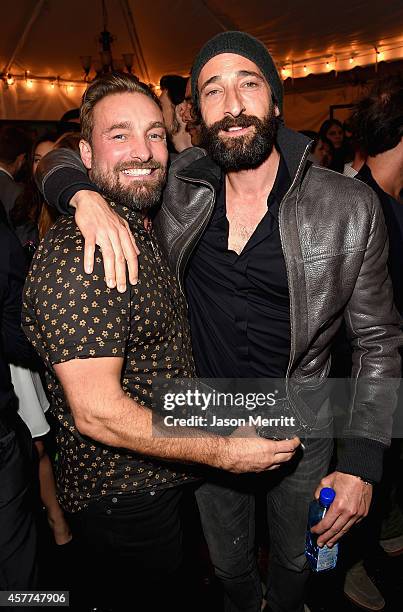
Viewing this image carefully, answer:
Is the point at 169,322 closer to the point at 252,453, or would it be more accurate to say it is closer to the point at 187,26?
the point at 252,453

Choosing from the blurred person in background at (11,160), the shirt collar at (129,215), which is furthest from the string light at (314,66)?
→ the shirt collar at (129,215)

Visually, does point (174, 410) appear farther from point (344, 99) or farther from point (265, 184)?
point (344, 99)

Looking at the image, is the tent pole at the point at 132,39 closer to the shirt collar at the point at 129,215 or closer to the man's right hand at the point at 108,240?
the shirt collar at the point at 129,215

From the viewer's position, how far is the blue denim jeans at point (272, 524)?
5.90ft

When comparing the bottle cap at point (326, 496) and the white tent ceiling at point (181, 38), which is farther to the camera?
the white tent ceiling at point (181, 38)

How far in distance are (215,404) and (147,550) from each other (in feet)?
1.80

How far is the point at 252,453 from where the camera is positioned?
4.42 ft

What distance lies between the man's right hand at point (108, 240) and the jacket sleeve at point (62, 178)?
137mm

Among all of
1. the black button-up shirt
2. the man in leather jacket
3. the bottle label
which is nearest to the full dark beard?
the man in leather jacket

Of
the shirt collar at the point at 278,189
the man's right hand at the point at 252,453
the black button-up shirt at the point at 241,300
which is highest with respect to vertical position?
the shirt collar at the point at 278,189

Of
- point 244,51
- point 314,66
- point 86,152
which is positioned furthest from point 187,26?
point 86,152

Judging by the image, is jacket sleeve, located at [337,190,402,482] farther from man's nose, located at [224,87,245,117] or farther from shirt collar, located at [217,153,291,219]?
man's nose, located at [224,87,245,117]

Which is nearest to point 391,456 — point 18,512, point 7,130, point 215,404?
point 215,404

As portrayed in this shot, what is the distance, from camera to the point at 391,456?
2.46 metres
